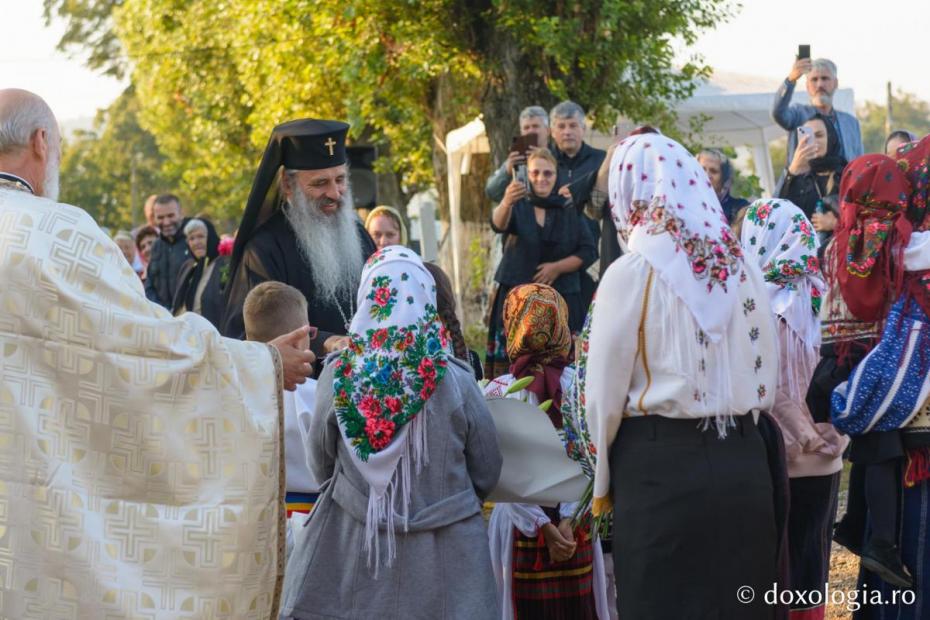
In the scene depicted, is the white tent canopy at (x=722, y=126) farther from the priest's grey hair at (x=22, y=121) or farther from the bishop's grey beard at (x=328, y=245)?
the priest's grey hair at (x=22, y=121)

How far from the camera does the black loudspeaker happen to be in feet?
47.2

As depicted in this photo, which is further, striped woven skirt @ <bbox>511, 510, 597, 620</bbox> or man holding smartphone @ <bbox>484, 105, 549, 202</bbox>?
man holding smartphone @ <bbox>484, 105, 549, 202</bbox>

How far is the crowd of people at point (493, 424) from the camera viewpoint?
13.2 feet

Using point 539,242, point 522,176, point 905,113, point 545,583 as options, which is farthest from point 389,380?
point 905,113

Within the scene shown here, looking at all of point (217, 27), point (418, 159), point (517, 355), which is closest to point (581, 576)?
point (517, 355)

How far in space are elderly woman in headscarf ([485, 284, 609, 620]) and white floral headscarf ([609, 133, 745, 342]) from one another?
1106 mm

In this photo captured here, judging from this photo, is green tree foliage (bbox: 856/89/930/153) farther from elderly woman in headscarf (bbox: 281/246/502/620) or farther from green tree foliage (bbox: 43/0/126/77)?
elderly woman in headscarf (bbox: 281/246/502/620)

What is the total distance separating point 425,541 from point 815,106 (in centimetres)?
614

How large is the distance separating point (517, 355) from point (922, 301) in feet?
5.24

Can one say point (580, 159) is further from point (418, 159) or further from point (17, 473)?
point (418, 159)

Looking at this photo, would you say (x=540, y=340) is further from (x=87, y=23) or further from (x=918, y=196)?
(x=87, y=23)

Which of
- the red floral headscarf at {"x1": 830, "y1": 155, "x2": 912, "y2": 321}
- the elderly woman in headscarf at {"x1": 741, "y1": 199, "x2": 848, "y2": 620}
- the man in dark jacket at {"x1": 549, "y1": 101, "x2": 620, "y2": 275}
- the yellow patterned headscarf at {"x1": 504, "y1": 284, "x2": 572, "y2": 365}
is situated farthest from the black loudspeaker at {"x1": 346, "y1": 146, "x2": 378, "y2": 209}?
the red floral headscarf at {"x1": 830, "y1": 155, "x2": 912, "y2": 321}

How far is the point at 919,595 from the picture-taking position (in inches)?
185

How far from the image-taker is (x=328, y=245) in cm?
643
